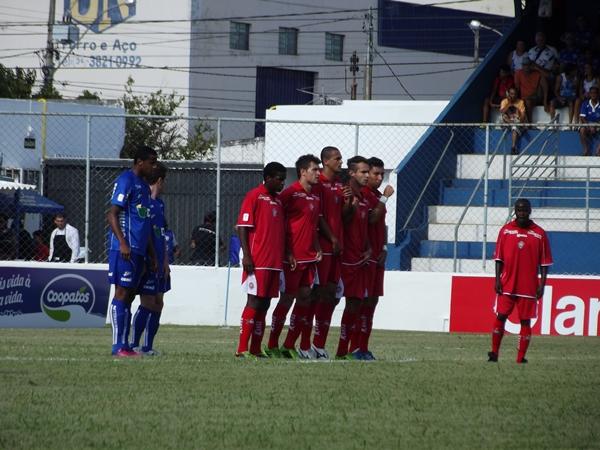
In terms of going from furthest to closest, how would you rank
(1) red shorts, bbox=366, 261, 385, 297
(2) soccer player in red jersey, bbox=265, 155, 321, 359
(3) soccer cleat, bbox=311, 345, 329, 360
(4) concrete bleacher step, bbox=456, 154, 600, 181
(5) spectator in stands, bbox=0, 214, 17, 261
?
(4) concrete bleacher step, bbox=456, 154, 600, 181 < (5) spectator in stands, bbox=0, 214, 17, 261 < (1) red shorts, bbox=366, 261, 385, 297 < (3) soccer cleat, bbox=311, 345, 329, 360 < (2) soccer player in red jersey, bbox=265, 155, 321, 359

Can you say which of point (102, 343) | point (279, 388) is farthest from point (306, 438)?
point (102, 343)

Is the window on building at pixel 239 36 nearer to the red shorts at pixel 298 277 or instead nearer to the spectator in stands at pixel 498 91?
the spectator in stands at pixel 498 91

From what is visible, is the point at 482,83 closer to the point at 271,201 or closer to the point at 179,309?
the point at 179,309

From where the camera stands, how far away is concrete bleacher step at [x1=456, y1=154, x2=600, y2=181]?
25.2 metres

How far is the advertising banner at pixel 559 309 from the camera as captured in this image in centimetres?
2120

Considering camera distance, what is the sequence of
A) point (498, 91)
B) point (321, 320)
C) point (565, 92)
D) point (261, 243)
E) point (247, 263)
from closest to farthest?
point (247, 263) < point (261, 243) < point (321, 320) < point (565, 92) < point (498, 91)

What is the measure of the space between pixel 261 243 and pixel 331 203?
106 cm

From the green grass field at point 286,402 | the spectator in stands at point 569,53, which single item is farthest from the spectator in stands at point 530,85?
Answer: the green grass field at point 286,402

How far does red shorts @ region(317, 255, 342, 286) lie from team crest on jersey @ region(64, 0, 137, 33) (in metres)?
61.8

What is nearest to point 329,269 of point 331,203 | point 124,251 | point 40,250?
Result: point 331,203

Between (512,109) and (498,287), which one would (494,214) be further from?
(498,287)

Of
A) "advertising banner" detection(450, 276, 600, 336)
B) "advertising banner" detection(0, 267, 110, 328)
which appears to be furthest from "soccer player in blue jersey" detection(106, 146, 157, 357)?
"advertising banner" detection(450, 276, 600, 336)

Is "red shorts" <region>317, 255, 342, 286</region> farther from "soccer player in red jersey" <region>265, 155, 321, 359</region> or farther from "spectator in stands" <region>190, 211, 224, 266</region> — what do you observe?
"spectator in stands" <region>190, 211, 224, 266</region>

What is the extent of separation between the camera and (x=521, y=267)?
14.6m
